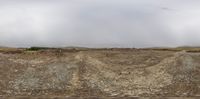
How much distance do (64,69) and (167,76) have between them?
11.0 metres

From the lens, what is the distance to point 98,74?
57500 millimetres

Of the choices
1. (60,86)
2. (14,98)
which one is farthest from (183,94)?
(14,98)

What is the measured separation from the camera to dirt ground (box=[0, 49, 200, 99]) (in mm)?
51844

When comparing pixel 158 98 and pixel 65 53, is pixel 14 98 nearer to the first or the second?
pixel 158 98

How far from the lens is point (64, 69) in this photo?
58.8m

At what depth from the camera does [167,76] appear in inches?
2218

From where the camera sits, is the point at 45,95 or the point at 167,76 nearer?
the point at 45,95

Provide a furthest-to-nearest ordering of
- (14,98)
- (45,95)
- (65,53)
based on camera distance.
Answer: (65,53)
(45,95)
(14,98)

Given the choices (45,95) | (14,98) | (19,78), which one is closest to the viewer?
(14,98)

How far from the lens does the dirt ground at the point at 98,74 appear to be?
5184 cm

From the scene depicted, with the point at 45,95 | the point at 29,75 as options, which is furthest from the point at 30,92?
the point at 29,75

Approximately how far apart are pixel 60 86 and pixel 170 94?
10.6 m

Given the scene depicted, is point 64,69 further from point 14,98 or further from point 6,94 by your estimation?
point 14,98

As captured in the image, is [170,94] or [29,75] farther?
[29,75]
